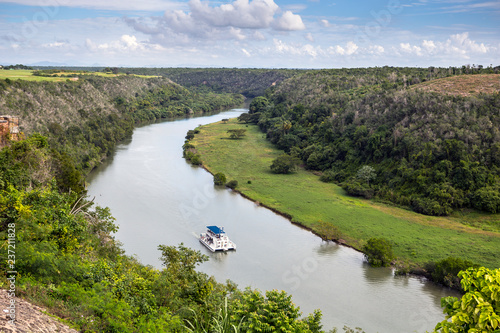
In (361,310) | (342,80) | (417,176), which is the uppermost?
(342,80)

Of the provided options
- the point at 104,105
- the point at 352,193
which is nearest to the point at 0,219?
the point at 352,193

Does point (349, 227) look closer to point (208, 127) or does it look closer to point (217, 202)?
point (217, 202)

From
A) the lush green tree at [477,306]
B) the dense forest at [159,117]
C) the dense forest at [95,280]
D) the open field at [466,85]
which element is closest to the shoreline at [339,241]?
the dense forest at [159,117]

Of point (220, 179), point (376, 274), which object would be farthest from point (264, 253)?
point (220, 179)

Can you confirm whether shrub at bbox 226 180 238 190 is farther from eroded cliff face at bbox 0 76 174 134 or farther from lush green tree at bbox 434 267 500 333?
lush green tree at bbox 434 267 500 333

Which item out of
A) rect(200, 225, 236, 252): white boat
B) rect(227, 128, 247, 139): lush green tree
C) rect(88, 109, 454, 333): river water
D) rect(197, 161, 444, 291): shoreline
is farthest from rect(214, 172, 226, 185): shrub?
rect(227, 128, 247, 139): lush green tree

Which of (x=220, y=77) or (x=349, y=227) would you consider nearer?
(x=349, y=227)
